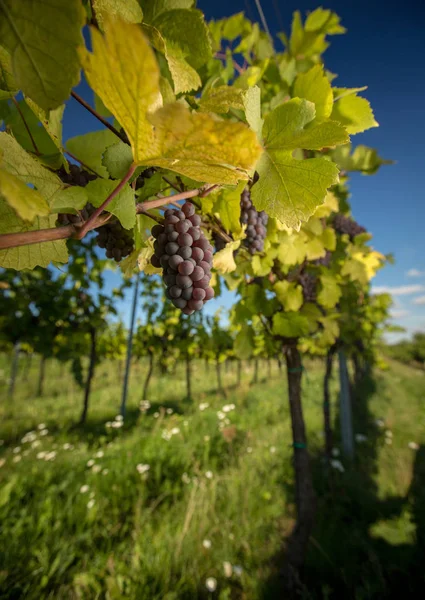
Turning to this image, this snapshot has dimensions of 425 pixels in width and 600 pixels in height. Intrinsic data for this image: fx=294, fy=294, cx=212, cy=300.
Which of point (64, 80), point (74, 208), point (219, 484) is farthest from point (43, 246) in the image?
point (219, 484)

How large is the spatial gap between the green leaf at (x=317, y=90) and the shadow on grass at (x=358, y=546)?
352 centimetres

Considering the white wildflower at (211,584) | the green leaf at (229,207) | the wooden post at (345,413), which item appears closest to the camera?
the green leaf at (229,207)

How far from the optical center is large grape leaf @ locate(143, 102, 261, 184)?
1.09 ft

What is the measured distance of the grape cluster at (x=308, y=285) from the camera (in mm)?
2100

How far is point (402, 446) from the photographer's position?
21.7 feet

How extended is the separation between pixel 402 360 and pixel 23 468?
1201 inches

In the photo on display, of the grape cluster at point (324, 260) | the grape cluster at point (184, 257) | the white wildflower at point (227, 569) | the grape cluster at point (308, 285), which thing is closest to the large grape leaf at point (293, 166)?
the grape cluster at point (184, 257)

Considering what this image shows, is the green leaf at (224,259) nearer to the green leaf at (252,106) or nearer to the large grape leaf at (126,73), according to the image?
the green leaf at (252,106)

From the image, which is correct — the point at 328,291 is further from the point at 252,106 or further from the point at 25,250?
the point at 25,250

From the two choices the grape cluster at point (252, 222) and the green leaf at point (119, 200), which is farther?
the grape cluster at point (252, 222)

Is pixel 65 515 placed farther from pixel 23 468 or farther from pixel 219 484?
pixel 219 484

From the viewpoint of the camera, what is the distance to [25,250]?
58 centimetres

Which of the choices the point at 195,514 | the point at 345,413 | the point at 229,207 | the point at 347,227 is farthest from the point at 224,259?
the point at 345,413

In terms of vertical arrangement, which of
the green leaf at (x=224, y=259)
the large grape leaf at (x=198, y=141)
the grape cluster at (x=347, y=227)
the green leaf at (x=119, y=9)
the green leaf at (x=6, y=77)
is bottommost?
the large grape leaf at (x=198, y=141)
